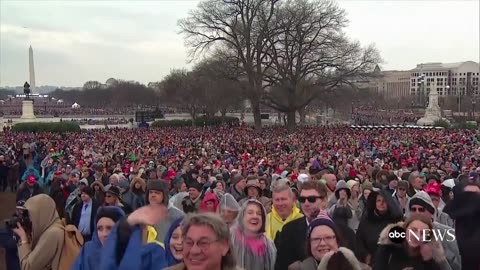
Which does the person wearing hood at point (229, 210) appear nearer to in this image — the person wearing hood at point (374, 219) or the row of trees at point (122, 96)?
the person wearing hood at point (374, 219)

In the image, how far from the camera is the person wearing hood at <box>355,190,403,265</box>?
17.9 ft

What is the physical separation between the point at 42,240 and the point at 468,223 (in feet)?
11.4

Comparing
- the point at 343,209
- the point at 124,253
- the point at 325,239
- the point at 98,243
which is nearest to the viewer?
the point at 124,253

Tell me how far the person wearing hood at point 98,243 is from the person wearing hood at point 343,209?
2.53 metres

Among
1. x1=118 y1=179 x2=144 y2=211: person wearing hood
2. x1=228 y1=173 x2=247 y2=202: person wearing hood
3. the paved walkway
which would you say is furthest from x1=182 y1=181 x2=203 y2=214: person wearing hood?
the paved walkway

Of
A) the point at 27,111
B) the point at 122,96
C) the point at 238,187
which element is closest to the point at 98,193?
the point at 238,187

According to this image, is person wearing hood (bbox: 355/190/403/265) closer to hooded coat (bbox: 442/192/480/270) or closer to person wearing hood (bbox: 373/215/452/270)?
hooded coat (bbox: 442/192/480/270)

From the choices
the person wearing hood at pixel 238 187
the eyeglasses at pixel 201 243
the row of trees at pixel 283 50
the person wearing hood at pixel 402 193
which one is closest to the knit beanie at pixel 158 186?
the eyeglasses at pixel 201 243

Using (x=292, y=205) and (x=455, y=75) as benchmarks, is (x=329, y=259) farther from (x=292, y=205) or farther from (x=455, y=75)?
(x=455, y=75)

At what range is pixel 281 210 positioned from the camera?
541 cm

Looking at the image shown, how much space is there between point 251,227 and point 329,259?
147cm

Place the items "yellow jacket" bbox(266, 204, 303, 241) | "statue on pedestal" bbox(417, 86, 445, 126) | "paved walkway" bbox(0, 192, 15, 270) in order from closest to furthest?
"yellow jacket" bbox(266, 204, 303, 241), "paved walkway" bbox(0, 192, 15, 270), "statue on pedestal" bbox(417, 86, 445, 126)

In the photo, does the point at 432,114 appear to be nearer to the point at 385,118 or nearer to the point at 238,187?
the point at 385,118

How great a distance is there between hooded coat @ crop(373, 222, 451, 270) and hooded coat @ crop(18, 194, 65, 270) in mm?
2414
